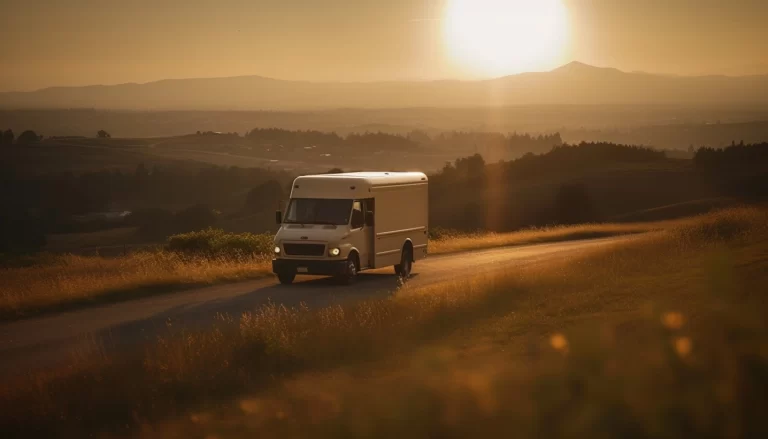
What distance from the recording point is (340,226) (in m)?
26.8

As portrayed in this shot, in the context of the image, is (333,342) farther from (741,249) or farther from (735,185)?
(735,185)

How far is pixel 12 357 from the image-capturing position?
16438 mm

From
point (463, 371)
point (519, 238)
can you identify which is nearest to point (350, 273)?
point (463, 371)

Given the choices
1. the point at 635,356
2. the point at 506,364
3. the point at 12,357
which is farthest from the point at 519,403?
the point at 12,357

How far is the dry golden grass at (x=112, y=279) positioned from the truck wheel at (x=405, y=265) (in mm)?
4169

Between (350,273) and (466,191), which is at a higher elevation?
(350,273)

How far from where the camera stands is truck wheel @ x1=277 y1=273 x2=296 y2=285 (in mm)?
27391

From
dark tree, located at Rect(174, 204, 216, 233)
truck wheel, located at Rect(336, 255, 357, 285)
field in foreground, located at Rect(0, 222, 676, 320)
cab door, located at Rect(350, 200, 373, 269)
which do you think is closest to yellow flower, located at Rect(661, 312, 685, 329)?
truck wheel, located at Rect(336, 255, 357, 285)

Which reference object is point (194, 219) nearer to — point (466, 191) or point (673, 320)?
point (466, 191)

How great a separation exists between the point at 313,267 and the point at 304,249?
57 centimetres

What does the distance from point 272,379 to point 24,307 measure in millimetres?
11512

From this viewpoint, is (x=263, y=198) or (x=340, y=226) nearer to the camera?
(x=340, y=226)

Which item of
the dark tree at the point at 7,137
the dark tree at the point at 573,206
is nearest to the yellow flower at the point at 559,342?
the dark tree at the point at 573,206

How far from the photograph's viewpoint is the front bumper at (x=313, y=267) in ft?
86.6
